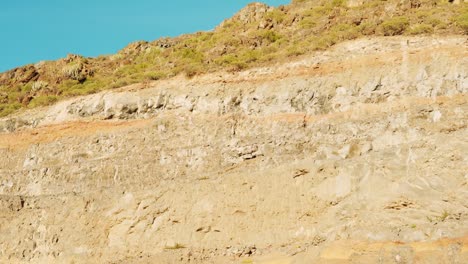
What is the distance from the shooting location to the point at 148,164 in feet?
75.9

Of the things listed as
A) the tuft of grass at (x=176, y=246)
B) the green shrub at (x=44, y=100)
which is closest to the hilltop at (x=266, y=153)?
the tuft of grass at (x=176, y=246)

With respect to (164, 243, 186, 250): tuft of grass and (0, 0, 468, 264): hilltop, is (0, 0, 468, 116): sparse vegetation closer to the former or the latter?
(0, 0, 468, 264): hilltop

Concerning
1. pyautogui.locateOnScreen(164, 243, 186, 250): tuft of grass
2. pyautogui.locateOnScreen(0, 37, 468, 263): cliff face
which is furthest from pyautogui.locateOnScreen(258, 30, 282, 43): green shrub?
pyautogui.locateOnScreen(164, 243, 186, 250): tuft of grass

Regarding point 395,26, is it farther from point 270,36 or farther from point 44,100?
point 44,100

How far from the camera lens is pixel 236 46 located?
28062mm

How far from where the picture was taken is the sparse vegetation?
24500mm

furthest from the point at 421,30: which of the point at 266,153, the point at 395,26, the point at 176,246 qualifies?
the point at 176,246

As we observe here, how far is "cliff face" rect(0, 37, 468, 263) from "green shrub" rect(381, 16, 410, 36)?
2.53 ft

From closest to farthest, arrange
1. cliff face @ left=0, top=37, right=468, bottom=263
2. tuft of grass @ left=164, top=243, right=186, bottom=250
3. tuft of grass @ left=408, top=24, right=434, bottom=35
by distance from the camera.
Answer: cliff face @ left=0, top=37, right=468, bottom=263 → tuft of grass @ left=164, top=243, right=186, bottom=250 → tuft of grass @ left=408, top=24, right=434, bottom=35

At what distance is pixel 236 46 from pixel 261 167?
8.62m

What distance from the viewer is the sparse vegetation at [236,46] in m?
24.5

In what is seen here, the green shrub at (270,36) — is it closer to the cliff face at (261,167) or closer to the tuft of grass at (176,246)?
the cliff face at (261,167)

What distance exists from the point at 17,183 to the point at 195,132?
789 cm

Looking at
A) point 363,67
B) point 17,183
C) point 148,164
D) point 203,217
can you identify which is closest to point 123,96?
point 148,164
